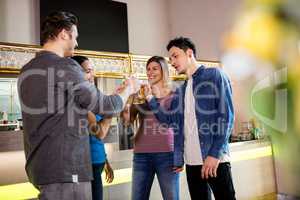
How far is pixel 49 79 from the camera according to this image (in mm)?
1005

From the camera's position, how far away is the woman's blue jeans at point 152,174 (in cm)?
166

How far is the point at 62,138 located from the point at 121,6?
10.2 feet

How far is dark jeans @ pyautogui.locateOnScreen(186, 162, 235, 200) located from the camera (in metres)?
1.39

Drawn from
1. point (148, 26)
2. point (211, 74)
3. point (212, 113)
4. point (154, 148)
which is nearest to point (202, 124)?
point (212, 113)

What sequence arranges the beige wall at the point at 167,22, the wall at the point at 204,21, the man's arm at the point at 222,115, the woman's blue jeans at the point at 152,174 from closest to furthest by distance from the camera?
the man's arm at the point at 222,115, the woman's blue jeans at the point at 152,174, the beige wall at the point at 167,22, the wall at the point at 204,21

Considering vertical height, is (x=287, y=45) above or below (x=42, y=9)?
below

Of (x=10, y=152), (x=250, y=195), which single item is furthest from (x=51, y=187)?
(x=250, y=195)

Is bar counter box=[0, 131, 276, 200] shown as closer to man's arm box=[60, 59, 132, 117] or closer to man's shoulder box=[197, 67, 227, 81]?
man's shoulder box=[197, 67, 227, 81]

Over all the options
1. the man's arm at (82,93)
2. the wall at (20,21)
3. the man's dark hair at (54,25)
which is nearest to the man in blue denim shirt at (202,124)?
the man's arm at (82,93)

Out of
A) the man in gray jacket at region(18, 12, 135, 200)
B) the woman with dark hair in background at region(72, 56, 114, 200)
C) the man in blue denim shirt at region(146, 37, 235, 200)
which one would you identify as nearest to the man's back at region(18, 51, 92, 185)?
the man in gray jacket at region(18, 12, 135, 200)

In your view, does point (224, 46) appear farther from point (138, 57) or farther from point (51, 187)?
point (51, 187)

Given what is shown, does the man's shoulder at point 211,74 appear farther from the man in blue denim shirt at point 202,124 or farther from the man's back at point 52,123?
the man's back at point 52,123

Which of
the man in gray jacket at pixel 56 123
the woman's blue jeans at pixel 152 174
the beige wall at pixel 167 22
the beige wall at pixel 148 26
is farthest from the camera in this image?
the beige wall at pixel 148 26

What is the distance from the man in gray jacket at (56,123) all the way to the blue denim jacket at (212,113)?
58 cm
